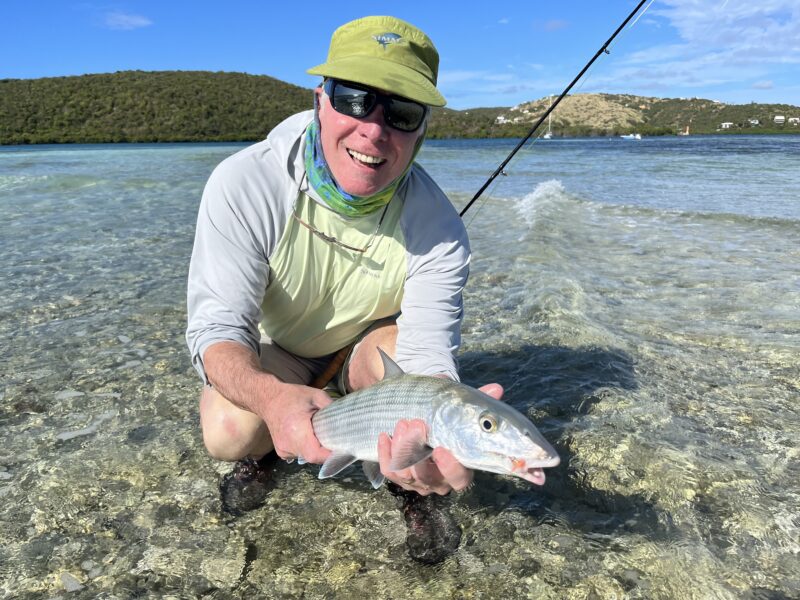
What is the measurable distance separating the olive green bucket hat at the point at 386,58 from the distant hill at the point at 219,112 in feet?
270

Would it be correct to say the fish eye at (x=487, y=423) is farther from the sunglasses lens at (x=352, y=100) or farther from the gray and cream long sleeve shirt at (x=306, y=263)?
the sunglasses lens at (x=352, y=100)

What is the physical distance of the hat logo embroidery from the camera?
2881 millimetres

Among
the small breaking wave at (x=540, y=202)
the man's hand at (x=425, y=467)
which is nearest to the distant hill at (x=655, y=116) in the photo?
the small breaking wave at (x=540, y=202)

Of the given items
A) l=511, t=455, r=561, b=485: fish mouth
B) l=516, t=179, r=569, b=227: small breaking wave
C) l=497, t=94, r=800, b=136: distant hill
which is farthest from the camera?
l=497, t=94, r=800, b=136: distant hill

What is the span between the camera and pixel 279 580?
2.79 m

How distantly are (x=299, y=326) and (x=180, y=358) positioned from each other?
2.32 m

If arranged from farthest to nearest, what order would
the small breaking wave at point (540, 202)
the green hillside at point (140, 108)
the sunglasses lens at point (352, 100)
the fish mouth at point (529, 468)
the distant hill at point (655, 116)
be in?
the distant hill at point (655, 116) → the green hillside at point (140, 108) → the small breaking wave at point (540, 202) → the sunglasses lens at point (352, 100) → the fish mouth at point (529, 468)

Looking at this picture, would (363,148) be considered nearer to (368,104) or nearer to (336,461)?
(368,104)

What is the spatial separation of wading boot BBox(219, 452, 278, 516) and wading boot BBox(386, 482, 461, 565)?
31.1 inches

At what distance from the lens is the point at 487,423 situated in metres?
2.17

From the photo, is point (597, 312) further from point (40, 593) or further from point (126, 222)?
point (126, 222)

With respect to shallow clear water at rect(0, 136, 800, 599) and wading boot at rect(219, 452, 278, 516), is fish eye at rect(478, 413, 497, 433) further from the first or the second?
wading boot at rect(219, 452, 278, 516)

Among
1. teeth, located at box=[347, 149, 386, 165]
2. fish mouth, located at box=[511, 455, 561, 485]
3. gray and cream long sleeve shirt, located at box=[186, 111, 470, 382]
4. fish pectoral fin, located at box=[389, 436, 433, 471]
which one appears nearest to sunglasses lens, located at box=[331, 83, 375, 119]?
teeth, located at box=[347, 149, 386, 165]

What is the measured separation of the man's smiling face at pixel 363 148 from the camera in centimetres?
291
